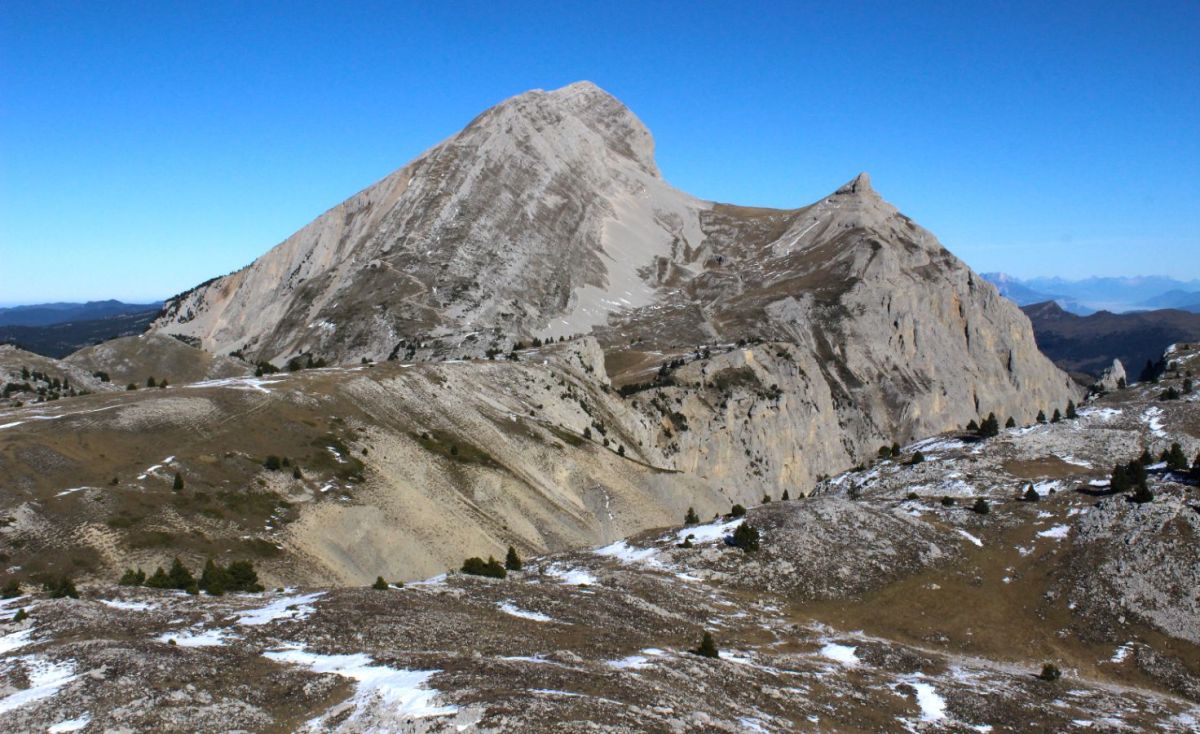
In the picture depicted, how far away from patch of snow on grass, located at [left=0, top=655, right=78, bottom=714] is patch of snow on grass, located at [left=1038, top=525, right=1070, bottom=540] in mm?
67311

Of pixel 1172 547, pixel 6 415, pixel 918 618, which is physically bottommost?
pixel 918 618

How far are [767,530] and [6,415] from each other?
2734 inches

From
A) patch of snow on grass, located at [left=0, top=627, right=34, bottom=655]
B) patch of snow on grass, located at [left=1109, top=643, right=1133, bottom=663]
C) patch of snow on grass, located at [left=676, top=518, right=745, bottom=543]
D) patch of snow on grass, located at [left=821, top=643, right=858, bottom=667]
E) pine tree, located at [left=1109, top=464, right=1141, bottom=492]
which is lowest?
patch of snow on grass, located at [left=1109, top=643, right=1133, bottom=663]

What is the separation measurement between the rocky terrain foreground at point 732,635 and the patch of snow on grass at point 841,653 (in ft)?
0.62

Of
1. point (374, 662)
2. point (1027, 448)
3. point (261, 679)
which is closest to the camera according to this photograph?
point (261, 679)

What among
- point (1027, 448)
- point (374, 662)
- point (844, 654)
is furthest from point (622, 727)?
point (1027, 448)

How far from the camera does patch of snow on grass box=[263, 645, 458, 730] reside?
95.5 feet

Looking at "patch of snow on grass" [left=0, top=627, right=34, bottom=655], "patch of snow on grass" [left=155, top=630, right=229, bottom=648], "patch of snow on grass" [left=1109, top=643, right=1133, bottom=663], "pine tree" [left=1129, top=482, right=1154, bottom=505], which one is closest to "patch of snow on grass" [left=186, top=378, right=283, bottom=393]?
"patch of snow on grass" [left=0, top=627, right=34, bottom=655]

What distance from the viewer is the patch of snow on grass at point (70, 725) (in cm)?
2790

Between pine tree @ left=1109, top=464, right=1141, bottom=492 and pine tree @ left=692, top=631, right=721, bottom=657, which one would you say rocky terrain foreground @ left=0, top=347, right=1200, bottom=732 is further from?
pine tree @ left=1109, top=464, right=1141, bottom=492

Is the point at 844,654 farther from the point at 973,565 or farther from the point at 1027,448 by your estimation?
the point at 1027,448

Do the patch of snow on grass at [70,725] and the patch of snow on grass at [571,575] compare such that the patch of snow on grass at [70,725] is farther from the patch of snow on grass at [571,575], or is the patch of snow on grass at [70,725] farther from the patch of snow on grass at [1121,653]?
the patch of snow on grass at [1121,653]

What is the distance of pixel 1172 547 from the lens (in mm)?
63500

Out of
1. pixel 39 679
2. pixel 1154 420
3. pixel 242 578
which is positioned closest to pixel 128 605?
pixel 242 578
